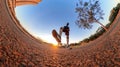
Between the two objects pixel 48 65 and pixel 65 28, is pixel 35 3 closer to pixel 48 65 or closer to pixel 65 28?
pixel 65 28

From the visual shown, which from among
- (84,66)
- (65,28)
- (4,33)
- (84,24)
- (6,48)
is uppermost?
(84,24)

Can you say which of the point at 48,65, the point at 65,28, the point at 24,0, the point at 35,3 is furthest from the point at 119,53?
the point at 35,3

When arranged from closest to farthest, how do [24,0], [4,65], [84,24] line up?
A: [4,65]
[24,0]
[84,24]

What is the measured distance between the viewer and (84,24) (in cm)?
2567

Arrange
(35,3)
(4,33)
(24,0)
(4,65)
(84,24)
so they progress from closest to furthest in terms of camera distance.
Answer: (4,65) < (4,33) < (24,0) < (35,3) < (84,24)

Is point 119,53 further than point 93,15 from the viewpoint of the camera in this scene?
No

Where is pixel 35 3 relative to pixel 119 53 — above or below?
above

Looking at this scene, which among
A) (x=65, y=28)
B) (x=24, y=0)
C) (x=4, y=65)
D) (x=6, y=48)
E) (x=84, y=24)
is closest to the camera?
(x=4, y=65)

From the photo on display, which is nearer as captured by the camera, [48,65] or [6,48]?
[6,48]

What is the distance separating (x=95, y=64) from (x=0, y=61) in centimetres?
235

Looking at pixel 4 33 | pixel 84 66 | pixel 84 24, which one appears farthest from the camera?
pixel 84 24

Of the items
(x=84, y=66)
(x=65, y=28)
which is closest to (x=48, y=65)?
(x=84, y=66)

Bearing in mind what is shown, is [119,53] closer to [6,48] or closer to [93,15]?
[6,48]

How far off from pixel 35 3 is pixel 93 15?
739cm
